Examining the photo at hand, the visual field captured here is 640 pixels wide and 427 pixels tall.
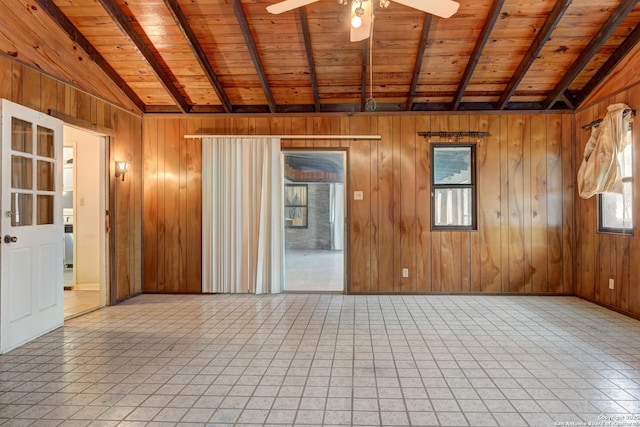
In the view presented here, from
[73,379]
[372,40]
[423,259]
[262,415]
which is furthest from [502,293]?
[73,379]

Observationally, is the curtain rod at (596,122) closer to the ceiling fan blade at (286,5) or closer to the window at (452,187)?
the window at (452,187)

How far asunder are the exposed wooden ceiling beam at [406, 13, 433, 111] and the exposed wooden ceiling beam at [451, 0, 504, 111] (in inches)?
21.8

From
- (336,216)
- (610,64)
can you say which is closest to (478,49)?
(610,64)

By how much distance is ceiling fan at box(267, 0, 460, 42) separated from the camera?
7.83 feet

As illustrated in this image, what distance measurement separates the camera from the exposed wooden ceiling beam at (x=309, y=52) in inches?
143

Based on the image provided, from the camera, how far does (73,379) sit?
256 cm

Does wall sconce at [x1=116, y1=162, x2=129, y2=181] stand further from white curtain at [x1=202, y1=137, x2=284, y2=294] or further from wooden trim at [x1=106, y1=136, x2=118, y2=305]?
white curtain at [x1=202, y1=137, x2=284, y2=294]

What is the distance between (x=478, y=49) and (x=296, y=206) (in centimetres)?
811

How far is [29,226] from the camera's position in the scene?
3.31 metres

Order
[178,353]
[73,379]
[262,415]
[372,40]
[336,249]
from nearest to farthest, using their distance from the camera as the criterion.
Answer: [262,415] < [73,379] < [178,353] < [372,40] < [336,249]

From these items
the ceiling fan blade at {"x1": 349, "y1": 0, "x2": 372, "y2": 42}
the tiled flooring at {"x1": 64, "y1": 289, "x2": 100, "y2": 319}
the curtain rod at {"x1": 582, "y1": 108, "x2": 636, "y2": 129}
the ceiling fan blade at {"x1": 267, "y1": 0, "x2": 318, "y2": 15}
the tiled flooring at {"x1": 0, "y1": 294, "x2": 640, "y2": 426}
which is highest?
the ceiling fan blade at {"x1": 349, "y1": 0, "x2": 372, "y2": 42}

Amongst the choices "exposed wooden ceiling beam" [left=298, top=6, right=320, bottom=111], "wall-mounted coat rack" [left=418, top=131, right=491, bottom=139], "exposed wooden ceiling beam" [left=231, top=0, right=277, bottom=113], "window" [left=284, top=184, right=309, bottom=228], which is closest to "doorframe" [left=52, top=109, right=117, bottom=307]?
"exposed wooden ceiling beam" [left=231, top=0, right=277, bottom=113]

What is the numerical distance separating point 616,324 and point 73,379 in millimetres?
4923

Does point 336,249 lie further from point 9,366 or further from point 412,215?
point 9,366
